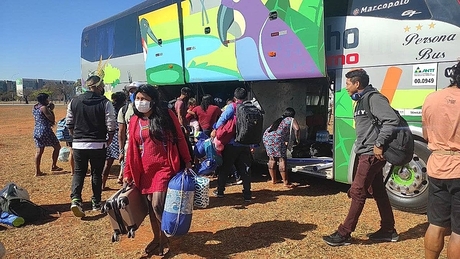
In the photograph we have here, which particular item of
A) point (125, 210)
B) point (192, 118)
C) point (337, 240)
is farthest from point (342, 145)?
point (192, 118)

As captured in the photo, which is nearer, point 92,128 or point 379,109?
point 379,109

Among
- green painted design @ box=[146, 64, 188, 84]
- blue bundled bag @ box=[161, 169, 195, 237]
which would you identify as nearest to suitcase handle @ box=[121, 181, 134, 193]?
blue bundled bag @ box=[161, 169, 195, 237]

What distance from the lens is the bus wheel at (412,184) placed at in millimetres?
4535

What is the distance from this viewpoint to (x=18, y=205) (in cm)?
479

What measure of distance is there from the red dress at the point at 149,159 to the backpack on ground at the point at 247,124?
6.32ft

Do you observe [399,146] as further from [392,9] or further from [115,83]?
[115,83]

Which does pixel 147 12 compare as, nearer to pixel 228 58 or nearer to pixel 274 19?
pixel 228 58

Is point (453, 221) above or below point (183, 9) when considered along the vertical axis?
below

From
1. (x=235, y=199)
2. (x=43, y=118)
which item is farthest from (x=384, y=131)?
(x=43, y=118)

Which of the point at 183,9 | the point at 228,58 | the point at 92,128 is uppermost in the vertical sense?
the point at 183,9

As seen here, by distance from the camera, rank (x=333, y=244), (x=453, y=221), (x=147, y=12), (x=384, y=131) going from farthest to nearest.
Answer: (x=147, y=12)
(x=333, y=244)
(x=384, y=131)
(x=453, y=221)

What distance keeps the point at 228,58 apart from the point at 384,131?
3.78 metres

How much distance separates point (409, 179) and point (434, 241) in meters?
1.93

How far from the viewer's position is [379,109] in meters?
3.50
